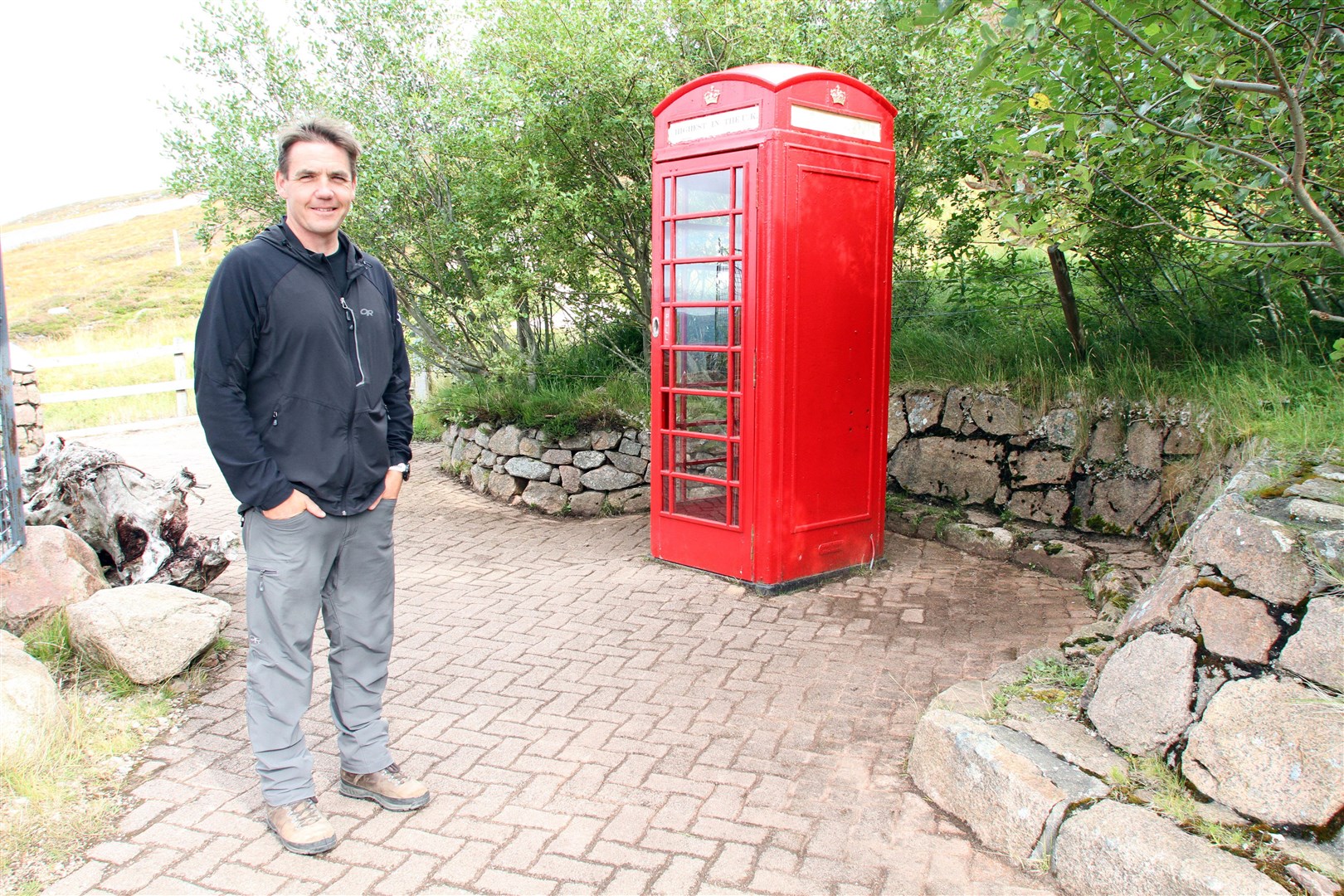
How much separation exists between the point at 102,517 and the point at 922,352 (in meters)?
5.53

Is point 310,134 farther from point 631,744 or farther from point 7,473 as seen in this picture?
A: point 7,473

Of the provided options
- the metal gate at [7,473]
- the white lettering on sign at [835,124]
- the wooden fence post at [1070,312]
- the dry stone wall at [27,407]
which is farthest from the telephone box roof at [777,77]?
the dry stone wall at [27,407]

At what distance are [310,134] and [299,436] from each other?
98 centimetres

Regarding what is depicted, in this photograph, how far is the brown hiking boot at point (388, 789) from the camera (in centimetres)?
315

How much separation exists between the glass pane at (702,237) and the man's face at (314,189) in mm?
2787

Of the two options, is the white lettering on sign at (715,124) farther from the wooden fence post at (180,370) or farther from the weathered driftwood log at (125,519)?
the wooden fence post at (180,370)

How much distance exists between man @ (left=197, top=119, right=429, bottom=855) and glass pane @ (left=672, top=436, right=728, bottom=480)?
111 inches

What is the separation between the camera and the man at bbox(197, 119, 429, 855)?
278 cm

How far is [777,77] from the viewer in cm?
503

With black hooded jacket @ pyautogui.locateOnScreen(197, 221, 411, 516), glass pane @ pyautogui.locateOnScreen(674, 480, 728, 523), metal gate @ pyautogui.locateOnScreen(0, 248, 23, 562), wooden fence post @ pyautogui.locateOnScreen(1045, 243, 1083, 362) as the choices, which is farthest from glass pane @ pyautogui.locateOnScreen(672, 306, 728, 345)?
metal gate @ pyautogui.locateOnScreen(0, 248, 23, 562)

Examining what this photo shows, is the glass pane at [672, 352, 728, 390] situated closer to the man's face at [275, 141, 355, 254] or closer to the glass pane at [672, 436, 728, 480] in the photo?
the glass pane at [672, 436, 728, 480]

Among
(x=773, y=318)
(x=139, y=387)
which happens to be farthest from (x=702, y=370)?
(x=139, y=387)

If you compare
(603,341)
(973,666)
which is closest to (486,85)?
(603,341)

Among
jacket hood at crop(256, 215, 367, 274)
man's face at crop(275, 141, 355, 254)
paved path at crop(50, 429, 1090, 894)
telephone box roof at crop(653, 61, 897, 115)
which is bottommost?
paved path at crop(50, 429, 1090, 894)
